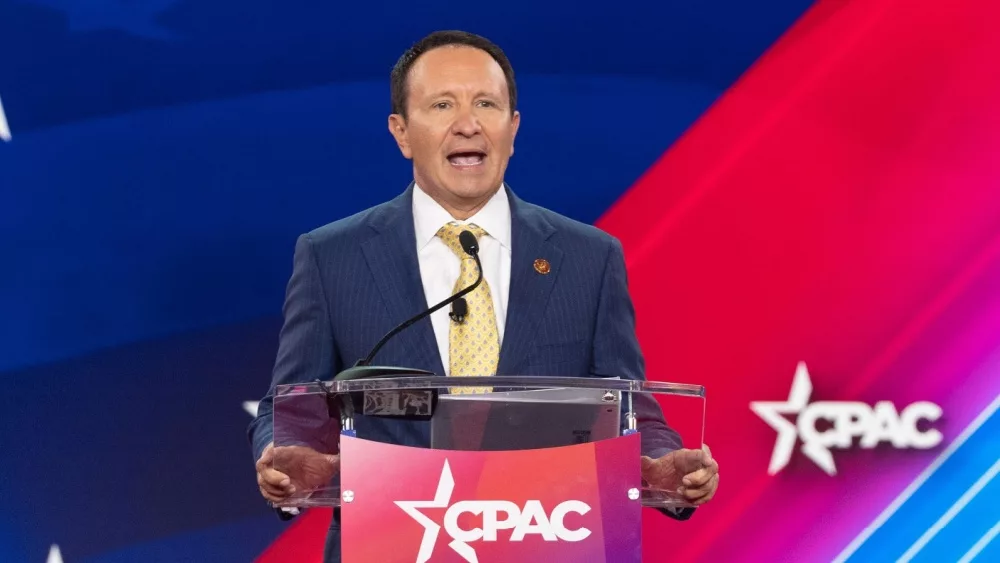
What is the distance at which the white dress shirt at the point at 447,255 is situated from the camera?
2211 mm

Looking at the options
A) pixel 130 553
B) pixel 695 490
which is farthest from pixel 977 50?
pixel 130 553

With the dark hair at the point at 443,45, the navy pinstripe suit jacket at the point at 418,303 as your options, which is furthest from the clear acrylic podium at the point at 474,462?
the dark hair at the point at 443,45

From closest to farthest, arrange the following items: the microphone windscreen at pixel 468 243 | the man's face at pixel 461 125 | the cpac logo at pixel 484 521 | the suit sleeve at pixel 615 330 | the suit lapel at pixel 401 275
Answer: the cpac logo at pixel 484 521 < the microphone windscreen at pixel 468 243 < the suit lapel at pixel 401 275 < the suit sleeve at pixel 615 330 < the man's face at pixel 461 125

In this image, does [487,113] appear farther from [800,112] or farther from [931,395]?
[931,395]

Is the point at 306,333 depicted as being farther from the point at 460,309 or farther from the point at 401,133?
the point at 401,133

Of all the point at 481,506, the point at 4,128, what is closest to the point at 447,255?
the point at 481,506

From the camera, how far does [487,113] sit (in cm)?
239

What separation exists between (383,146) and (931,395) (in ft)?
5.18

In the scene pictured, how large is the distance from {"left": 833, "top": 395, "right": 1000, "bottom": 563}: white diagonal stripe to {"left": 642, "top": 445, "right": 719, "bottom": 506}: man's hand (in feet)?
5.72

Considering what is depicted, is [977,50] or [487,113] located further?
[977,50]

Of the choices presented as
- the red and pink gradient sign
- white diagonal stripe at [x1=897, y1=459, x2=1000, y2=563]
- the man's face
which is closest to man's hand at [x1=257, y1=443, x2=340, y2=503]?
the red and pink gradient sign

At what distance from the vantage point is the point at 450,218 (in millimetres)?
2379

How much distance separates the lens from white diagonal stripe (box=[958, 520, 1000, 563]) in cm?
325

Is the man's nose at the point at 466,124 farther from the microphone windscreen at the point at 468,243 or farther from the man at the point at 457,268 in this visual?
the microphone windscreen at the point at 468,243
